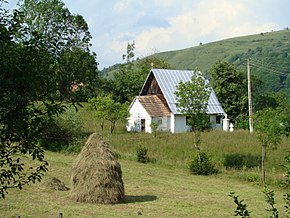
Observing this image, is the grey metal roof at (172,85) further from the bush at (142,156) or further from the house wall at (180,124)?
the bush at (142,156)

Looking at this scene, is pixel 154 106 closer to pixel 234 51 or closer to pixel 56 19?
pixel 56 19

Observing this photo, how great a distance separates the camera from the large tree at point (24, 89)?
4254 millimetres

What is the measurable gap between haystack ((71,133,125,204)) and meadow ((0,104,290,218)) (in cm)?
43

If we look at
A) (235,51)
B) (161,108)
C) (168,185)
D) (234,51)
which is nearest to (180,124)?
(161,108)

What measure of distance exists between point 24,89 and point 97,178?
1128 centimetres

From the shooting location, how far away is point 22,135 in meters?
4.56

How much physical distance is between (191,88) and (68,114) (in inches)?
402

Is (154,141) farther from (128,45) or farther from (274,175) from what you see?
(128,45)

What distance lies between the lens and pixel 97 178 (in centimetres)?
1536

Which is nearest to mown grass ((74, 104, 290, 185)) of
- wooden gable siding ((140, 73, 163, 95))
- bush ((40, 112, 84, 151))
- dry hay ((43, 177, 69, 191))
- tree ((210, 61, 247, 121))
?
bush ((40, 112, 84, 151))

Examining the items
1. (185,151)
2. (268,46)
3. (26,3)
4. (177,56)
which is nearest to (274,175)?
(185,151)

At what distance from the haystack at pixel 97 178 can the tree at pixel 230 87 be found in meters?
33.1

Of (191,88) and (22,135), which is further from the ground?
(191,88)

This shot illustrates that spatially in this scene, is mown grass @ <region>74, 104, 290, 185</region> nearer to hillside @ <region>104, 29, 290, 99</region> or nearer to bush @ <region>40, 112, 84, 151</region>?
bush @ <region>40, 112, 84, 151</region>
